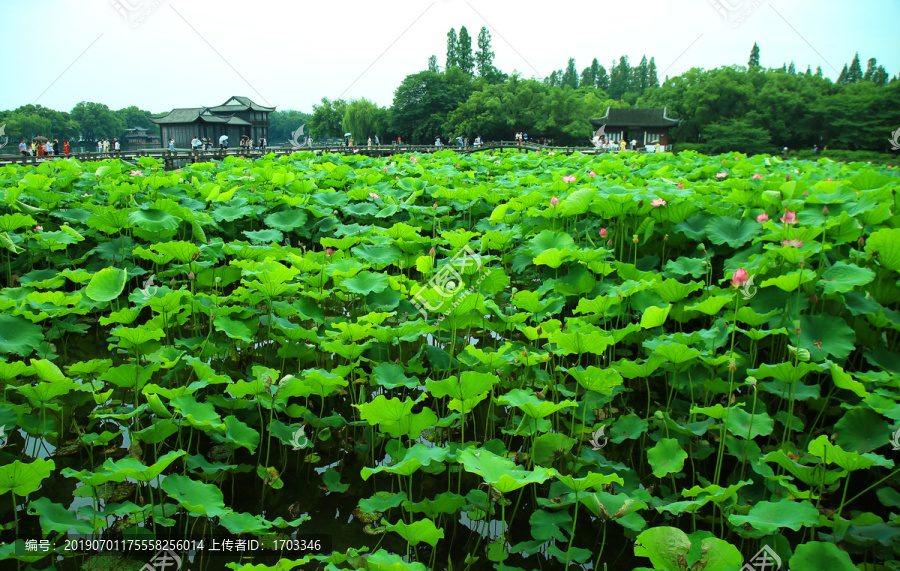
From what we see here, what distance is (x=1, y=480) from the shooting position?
1.57m

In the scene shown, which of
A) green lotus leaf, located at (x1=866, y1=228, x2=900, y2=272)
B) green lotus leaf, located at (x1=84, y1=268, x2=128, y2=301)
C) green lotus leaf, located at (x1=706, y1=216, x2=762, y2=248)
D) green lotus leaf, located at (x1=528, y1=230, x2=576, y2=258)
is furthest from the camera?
green lotus leaf, located at (x1=528, y1=230, x2=576, y2=258)

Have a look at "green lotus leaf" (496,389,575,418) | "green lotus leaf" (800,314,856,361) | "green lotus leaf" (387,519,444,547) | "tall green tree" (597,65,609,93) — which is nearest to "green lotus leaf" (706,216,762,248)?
"green lotus leaf" (800,314,856,361)

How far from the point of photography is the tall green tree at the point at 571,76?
72.6 m

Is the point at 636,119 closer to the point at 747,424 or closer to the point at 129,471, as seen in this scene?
the point at 747,424

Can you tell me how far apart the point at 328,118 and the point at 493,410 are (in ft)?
190

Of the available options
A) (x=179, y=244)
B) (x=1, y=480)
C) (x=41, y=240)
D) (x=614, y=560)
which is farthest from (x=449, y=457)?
(x=41, y=240)

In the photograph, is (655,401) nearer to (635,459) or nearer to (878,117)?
(635,459)

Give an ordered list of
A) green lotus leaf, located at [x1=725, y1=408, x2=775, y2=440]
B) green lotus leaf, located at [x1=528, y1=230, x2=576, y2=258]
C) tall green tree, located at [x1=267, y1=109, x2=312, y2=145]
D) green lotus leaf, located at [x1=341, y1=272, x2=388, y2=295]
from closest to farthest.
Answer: green lotus leaf, located at [x1=725, y1=408, x2=775, y2=440], green lotus leaf, located at [x1=341, y1=272, x2=388, y2=295], green lotus leaf, located at [x1=528, y1=230, x2=576, y2=258], tall green tree, located at [x1=267, y1=109, x2=312, y2=145]

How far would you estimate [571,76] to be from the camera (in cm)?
7306

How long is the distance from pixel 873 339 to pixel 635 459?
121 centimetres

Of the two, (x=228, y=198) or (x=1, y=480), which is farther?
(x=228, y=198)

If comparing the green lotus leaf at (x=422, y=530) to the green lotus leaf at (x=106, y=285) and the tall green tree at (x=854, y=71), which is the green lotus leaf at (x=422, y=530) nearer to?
the green lotus leaf at (x=106, y=285)

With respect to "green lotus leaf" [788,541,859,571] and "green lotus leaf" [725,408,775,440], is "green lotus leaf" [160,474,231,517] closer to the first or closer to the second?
"green lotus leaf" [788,541,859,571]

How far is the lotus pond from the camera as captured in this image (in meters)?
1.71
